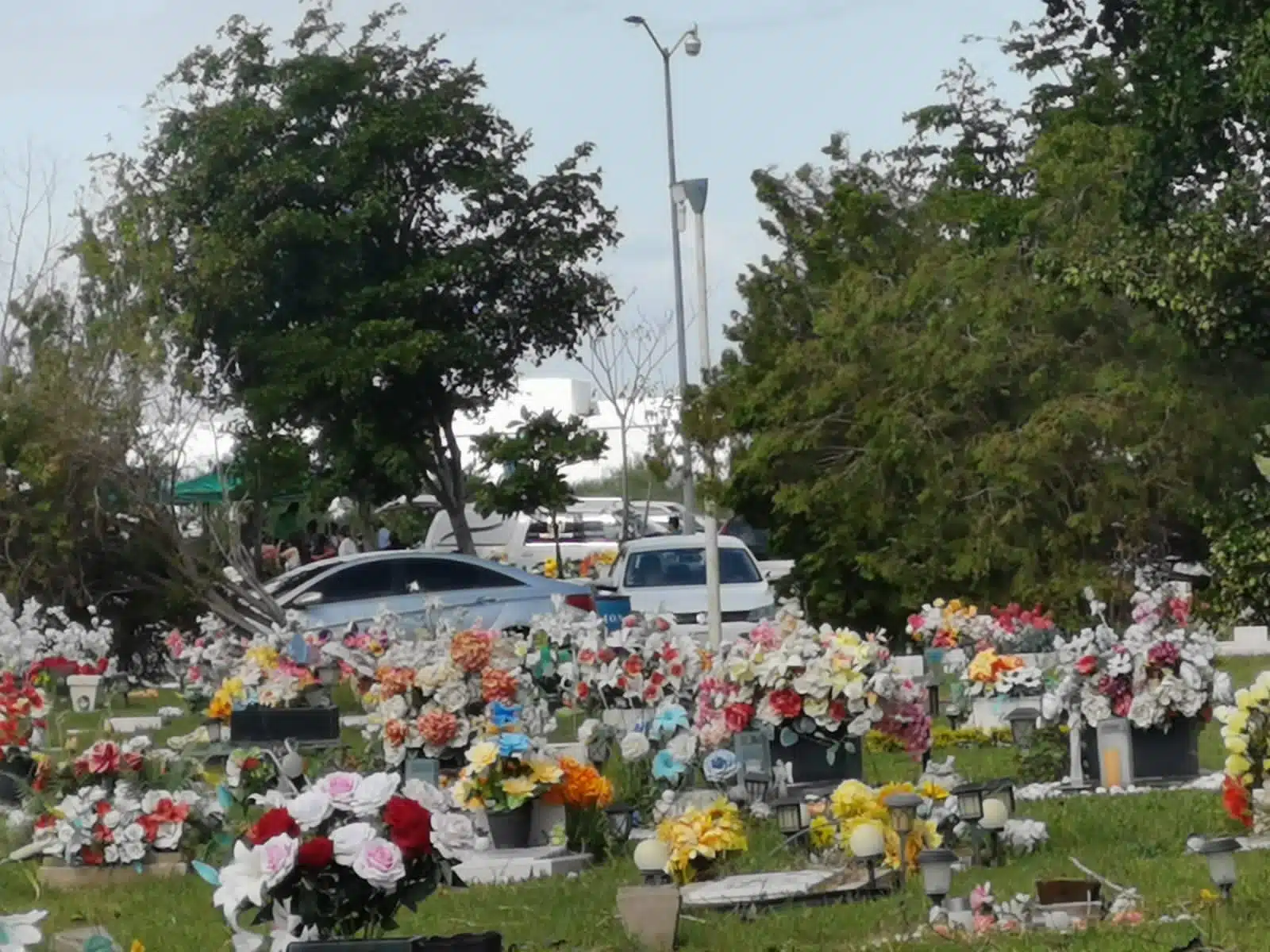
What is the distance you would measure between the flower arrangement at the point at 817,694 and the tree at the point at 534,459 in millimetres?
24280

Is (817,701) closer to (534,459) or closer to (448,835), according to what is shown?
(448,835)

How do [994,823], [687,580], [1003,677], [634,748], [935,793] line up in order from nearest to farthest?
[994,823]
[935,793]
[634,748]
[1003,677]
[687,580]

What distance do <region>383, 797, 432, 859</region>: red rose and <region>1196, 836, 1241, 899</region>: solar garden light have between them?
287 centimetres

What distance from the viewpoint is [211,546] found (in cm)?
2511

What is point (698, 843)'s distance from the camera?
980 centimetres

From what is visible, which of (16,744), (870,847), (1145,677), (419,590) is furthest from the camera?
(419,590)

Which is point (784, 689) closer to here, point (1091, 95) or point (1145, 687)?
point (1145, 687)

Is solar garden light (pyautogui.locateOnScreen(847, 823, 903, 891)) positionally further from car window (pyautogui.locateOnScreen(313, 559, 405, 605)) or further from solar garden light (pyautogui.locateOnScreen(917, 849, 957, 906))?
car window (pyautogui.locateOnScreen(313, 559, 405, 605))

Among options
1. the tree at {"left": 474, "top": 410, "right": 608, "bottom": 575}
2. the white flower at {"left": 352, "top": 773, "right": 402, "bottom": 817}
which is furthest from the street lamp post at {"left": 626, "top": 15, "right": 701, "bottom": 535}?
the white flower at {"left": 352, "top": 773, "right": 402, "bottom": 817}

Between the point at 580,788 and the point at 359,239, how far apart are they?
81.0ft

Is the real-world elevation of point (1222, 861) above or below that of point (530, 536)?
below

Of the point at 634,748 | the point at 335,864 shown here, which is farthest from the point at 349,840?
the point at 634,748

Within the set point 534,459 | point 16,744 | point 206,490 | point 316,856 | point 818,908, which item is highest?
point 534,459

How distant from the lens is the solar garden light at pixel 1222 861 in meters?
8.23
